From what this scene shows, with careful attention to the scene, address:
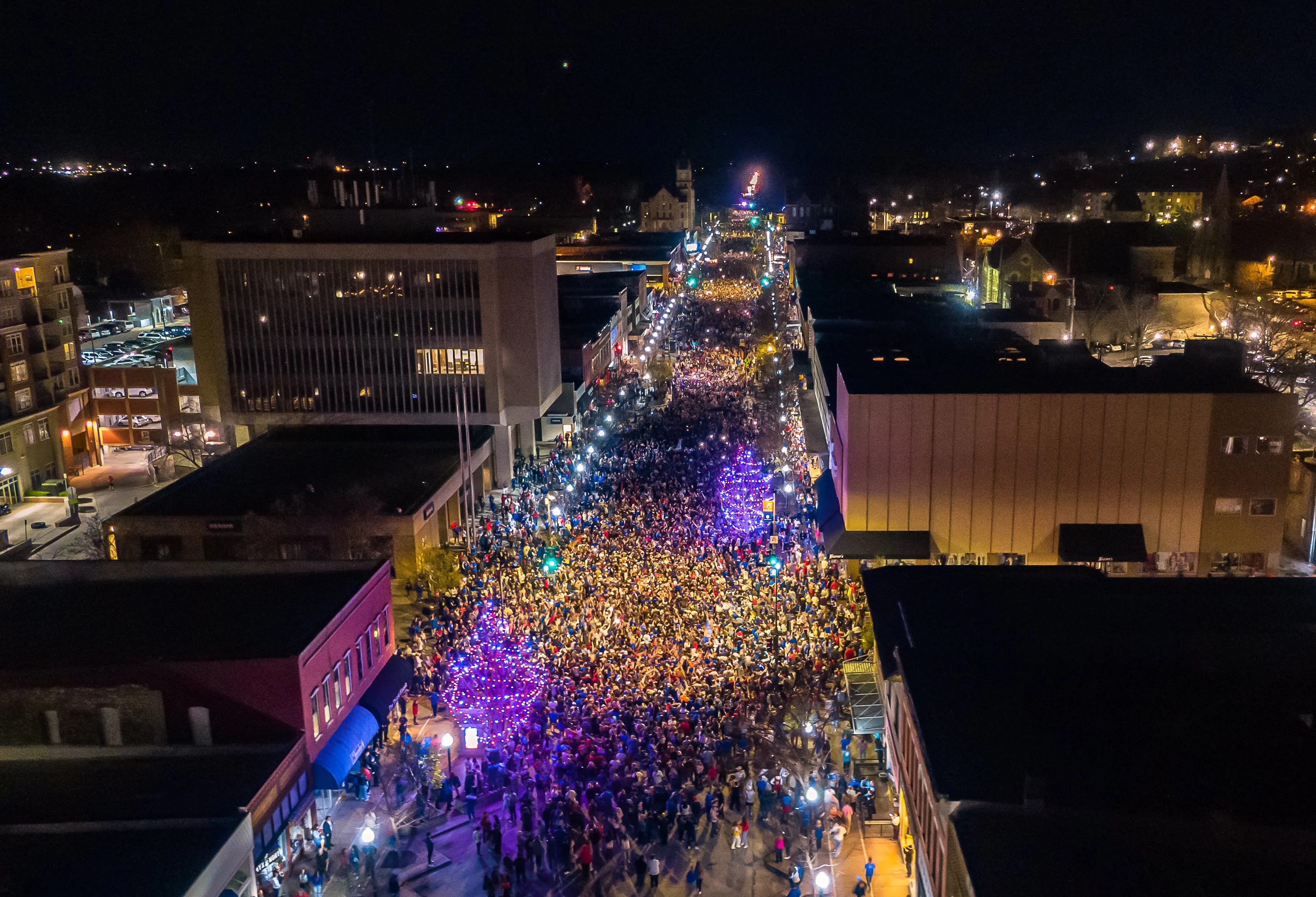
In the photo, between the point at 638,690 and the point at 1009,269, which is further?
the point at 1009,269

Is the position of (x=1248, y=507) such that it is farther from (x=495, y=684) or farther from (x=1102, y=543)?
(x=495, y=684)

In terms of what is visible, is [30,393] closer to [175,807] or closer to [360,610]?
[360,610]

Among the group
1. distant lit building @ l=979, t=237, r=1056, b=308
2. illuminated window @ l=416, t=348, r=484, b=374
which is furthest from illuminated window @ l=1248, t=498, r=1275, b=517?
distant lit building @ l=979, t=237, r=1056, b=308

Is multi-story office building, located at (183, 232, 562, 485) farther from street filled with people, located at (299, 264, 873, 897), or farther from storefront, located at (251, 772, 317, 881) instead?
storefront, located at (251, 772, 317, 881)

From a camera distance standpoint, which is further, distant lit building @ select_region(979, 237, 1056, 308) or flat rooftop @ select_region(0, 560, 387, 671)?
distant lit building @ select_region(979, 237, 1056, 308)

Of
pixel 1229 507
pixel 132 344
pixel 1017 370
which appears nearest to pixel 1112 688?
pixel 1229 507
